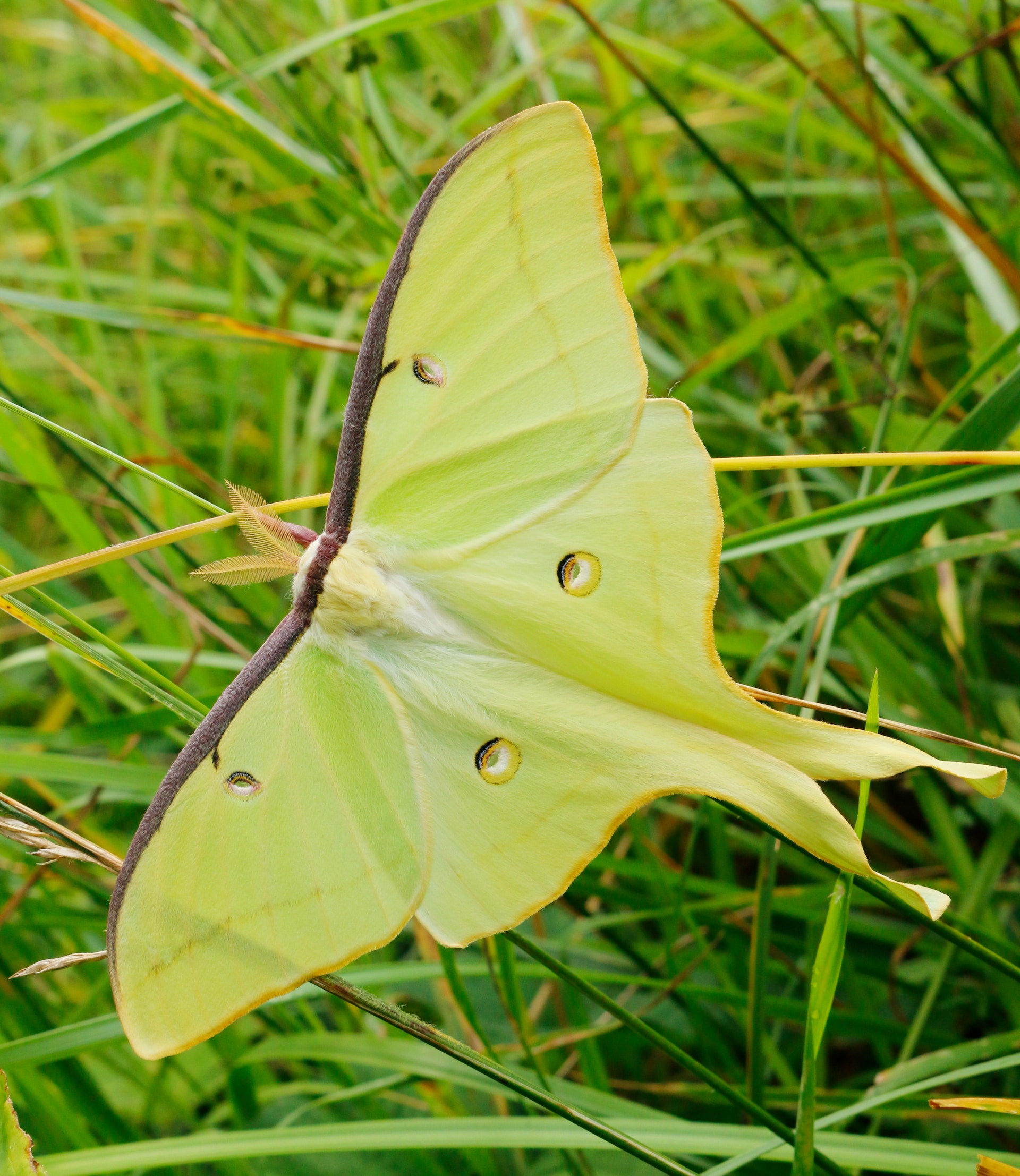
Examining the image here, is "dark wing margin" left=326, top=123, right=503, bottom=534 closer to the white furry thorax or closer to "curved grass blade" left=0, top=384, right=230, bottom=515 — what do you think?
the white furry thorax

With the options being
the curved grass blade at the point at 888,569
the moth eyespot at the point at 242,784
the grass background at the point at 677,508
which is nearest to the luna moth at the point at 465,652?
the moth eyespot at the point at 242,784

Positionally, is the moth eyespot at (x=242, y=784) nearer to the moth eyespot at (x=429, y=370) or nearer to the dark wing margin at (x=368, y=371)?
the dark wing margin at (x=368, y=371)

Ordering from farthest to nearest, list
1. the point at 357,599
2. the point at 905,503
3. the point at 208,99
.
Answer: the point at 208,99, the point at 905,503, the point at 357,599

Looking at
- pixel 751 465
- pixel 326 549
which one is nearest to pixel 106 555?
pixel 326 549

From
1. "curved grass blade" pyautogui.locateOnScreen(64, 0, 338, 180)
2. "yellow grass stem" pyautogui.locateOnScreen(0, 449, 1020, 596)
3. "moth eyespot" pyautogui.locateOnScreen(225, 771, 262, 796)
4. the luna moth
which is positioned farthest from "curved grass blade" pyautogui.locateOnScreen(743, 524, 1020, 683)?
"curved grass blade" pyautogui.locateOnScreen(64, 0, 338, 180)

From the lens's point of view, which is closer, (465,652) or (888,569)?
(465,652)

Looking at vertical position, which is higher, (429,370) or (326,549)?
(429,370)

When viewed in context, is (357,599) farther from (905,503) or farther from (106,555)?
(905,503)

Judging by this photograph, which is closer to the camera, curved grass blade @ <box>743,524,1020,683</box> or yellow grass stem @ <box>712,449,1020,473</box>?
yellow grass stem @ <box>712,449,1020,473</box>
